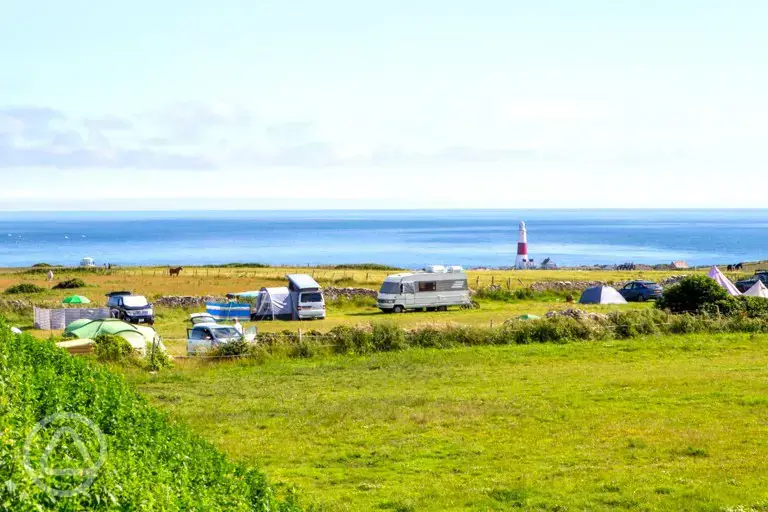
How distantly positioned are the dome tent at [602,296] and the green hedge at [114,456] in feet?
119

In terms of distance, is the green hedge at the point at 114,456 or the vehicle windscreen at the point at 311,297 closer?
the green hedge at the point at 114,456

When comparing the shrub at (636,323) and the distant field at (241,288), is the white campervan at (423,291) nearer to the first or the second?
the distant field at (241,288)

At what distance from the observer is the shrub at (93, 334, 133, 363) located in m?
24.5

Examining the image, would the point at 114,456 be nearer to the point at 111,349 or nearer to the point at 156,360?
the point at 156,360

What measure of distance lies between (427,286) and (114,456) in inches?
1399

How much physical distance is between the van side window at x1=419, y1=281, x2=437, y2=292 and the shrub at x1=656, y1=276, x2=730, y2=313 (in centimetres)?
1079

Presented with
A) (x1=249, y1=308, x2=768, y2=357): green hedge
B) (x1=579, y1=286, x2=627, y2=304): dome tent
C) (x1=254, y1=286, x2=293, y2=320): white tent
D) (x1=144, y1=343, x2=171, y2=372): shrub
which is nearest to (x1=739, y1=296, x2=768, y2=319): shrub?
(x1=249, y1=308, x2=768, y2=357): green hedge

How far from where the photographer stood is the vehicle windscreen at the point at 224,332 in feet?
92.0

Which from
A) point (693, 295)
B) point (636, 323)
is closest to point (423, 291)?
point (693, 295)

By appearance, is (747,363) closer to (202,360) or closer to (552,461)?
(552,461)

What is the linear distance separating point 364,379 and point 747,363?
11.1m

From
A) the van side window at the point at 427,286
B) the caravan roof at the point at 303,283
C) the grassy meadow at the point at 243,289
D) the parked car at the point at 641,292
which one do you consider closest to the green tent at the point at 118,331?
the grassy meadow at the point at 243,289

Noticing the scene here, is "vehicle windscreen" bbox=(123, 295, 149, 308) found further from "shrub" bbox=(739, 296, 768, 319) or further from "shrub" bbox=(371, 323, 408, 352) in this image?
"shrub" bbox=(739, 296, 768, 319)

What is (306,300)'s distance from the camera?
38.5 metres
